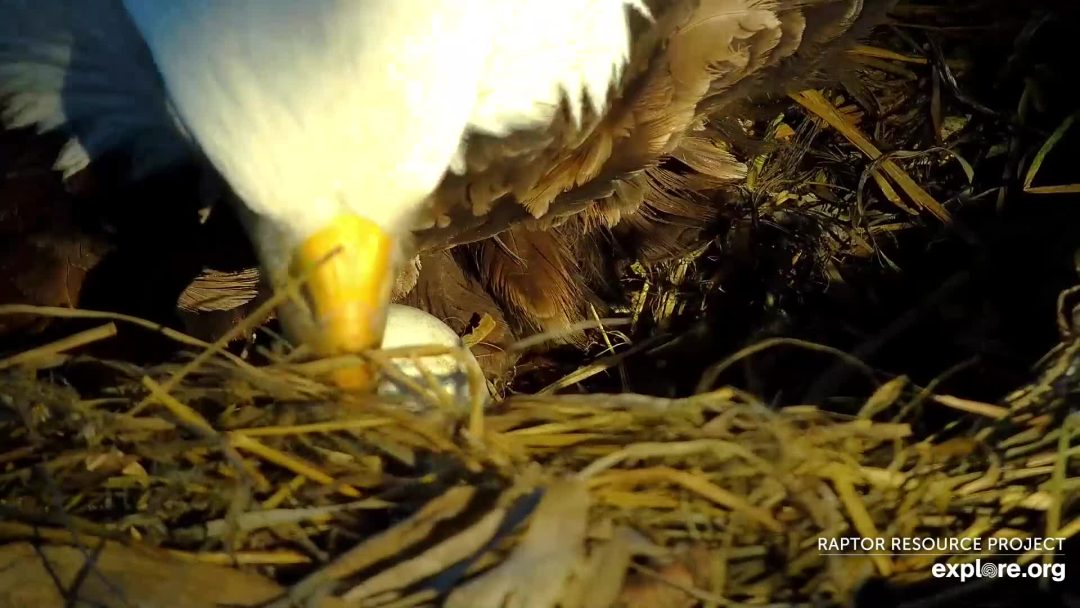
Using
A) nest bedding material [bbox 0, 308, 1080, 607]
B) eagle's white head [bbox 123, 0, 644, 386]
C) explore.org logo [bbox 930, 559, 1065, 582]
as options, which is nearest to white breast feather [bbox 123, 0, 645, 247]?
eagle's white head [bbox 123, 0, 644, 386]

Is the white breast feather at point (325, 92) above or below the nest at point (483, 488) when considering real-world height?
above

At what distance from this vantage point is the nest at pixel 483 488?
2.28 ft

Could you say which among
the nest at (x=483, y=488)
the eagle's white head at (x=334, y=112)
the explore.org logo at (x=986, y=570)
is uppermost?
the eagle's white head at (x=334, y=112)

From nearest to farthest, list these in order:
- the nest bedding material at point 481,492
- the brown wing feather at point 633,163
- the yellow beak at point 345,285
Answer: the nest bedding material at point 481,492
the yellow beak at point 345,285
the brown wing feather at point 633,163

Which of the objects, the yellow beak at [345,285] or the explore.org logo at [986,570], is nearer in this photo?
the explore.org logo at [986,570]

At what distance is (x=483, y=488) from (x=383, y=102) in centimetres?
27

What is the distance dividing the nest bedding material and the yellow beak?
1.4 inches

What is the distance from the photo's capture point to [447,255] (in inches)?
52.1

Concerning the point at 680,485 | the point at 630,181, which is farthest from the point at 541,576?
the point at 630,181

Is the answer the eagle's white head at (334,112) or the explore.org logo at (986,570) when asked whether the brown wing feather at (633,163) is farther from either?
the explore.org logo at (986,570)

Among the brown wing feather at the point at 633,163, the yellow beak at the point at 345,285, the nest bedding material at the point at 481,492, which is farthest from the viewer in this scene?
the brown wing feather at the point at 633,163

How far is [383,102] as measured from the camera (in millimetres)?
780

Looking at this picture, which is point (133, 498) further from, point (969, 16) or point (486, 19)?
point (969, 16)

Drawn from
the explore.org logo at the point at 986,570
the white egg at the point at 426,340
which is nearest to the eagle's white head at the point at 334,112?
the white egg at the point at 426,340
